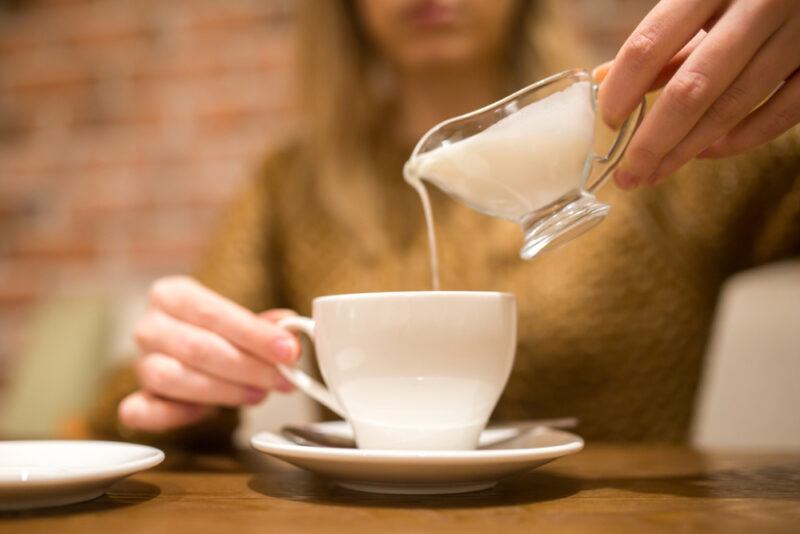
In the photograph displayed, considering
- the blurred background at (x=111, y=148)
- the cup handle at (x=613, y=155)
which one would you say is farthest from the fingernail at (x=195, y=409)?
the blurred background at (x=111, y=148)

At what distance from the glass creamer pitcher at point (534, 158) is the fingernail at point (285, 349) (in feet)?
0.54

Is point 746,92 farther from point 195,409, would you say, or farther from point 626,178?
point 195,409

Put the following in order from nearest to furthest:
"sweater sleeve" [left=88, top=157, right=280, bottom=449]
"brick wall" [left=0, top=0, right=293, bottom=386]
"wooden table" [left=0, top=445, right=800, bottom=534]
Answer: "wooden table" [left=0, top=445, right=800, bottom=534]
"sweater sleeve" [left=88, top=157, right=280, bottom=449]
"brick wall" [left=0, top=0, right=293, bottom=386]

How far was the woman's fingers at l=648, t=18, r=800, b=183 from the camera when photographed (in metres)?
0.46

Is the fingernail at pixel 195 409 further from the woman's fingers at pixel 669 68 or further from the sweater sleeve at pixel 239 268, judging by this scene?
the woman's fingers at pixel 669 68

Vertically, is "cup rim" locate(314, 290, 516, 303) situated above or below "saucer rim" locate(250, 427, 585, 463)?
above

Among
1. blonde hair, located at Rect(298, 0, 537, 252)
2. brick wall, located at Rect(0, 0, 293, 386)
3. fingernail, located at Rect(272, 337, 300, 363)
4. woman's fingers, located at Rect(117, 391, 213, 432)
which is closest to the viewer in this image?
fingernail, located at Rect(272, 337, 300, 363)

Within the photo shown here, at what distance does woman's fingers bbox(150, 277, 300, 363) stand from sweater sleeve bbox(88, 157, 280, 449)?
28cm

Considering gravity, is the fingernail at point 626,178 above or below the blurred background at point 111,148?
below

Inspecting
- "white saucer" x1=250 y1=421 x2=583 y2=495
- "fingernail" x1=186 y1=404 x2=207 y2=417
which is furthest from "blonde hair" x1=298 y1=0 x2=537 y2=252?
"white saucer" x1=250 y1=421 x2=583 y2=495

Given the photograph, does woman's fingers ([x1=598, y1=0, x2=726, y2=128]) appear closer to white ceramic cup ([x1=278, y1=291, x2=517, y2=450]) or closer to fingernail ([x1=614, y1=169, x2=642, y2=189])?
fingernail ([x1=614, y1=169, x2=642, y2=189])

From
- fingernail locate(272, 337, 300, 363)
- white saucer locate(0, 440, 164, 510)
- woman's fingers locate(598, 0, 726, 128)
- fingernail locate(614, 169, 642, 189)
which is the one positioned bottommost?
white saucer locate(0, 440, 164, 510)

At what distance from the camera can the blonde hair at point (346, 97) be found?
115 cm

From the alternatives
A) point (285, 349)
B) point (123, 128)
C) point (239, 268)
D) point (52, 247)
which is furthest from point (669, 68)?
point (52, 247)
